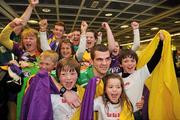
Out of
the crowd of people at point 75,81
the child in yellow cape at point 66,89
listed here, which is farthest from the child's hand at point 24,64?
the child in yellow cape at point 66,89

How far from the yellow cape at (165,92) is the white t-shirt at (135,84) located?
0.08 metres

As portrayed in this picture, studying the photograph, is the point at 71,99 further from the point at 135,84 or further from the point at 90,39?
the point at 90,39

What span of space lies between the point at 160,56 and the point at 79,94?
0.74 metres

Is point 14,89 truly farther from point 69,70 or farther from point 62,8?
point 62,8

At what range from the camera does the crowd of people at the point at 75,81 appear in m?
1.66

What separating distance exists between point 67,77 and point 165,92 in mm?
770

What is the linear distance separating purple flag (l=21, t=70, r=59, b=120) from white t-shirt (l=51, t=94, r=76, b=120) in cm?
6

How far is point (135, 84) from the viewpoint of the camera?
2.05m

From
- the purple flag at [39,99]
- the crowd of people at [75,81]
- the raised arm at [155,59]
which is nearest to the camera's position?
the purple flag at [39,99]

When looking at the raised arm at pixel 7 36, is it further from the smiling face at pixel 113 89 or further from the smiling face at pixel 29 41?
the smiling face at pixel 113 89

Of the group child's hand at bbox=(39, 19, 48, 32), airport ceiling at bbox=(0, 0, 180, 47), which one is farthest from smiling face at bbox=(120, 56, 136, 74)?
airport ceiling at bbox=(0, 0, 180, 47)

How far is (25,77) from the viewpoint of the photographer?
6.84 ft

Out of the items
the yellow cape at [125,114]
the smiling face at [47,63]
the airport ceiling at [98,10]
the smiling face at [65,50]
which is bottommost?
the yellow cape at [125,114]

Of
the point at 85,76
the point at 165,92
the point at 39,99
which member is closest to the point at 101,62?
the point at 85,76
